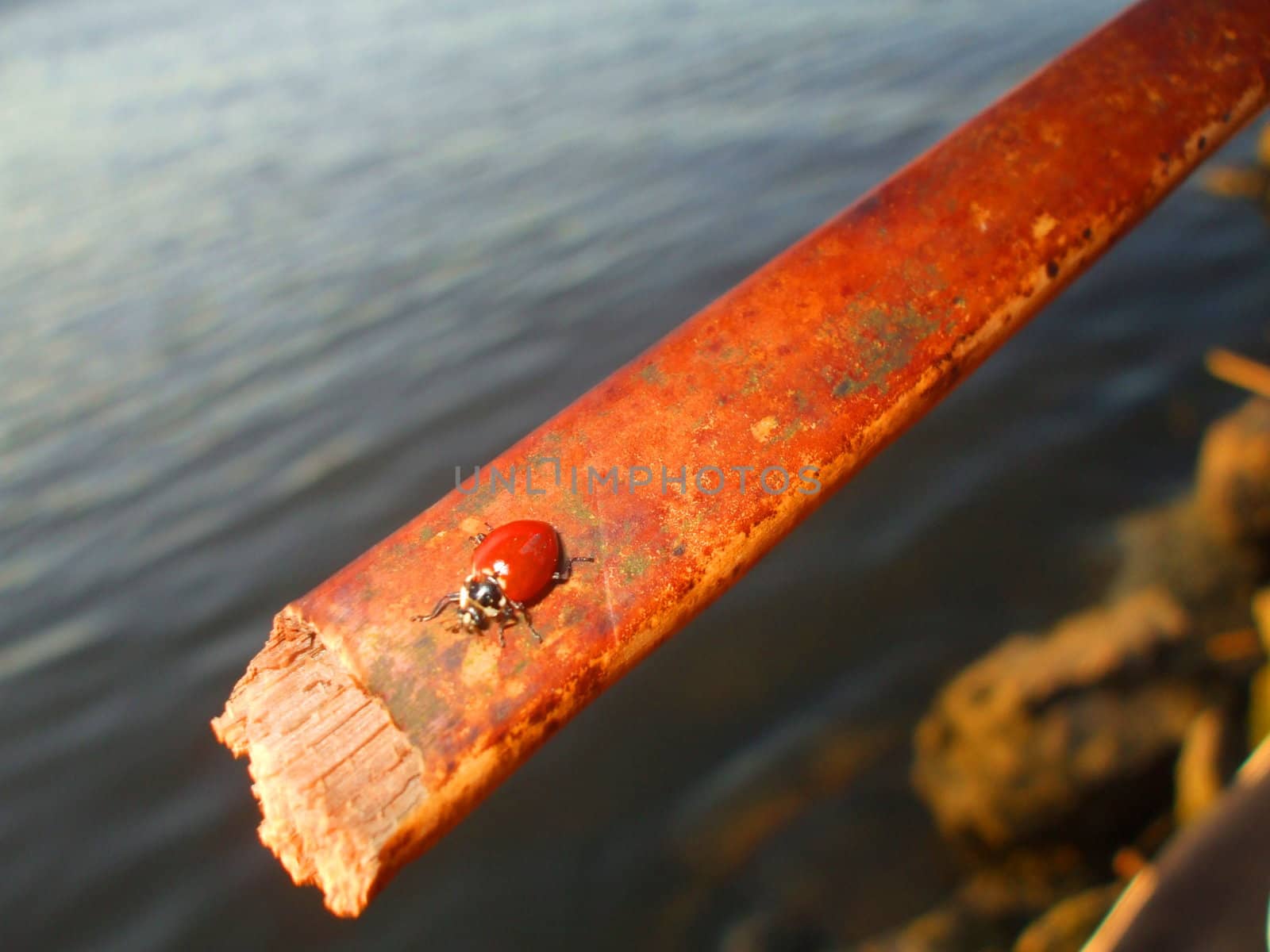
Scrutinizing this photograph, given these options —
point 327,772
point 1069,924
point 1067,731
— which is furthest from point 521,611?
point 1067,731

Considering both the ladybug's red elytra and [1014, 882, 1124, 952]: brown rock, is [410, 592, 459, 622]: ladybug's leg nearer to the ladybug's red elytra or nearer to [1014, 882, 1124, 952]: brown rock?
the ladybug's red elytra

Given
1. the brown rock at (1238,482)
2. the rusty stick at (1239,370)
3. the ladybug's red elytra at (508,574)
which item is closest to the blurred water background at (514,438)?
the rusty stick at (1239,370)

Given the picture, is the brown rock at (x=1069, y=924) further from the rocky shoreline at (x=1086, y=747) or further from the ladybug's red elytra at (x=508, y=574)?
the ladybug's red elytra at (x=508, y=574)

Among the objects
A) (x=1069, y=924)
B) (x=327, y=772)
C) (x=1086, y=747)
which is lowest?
(x=1069, y=924)

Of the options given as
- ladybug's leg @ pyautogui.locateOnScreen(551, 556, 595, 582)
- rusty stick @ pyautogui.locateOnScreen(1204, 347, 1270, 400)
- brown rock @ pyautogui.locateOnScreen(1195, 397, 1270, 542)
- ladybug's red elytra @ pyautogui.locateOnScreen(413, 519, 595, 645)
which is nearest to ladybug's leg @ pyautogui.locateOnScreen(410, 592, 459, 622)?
ladybug's red elytra @ pyautogui.locateOnScreen(413, 519, 595, 645)

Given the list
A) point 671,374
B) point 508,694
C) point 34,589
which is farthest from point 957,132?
point 34,589

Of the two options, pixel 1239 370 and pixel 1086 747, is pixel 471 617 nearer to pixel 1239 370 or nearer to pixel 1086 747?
pixel 1086 747
